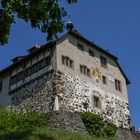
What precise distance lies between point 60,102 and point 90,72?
6531mm

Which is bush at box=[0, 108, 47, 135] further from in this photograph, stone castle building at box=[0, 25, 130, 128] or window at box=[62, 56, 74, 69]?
window at box=[62, 56, 74, 69]

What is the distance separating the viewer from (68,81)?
37469 mm

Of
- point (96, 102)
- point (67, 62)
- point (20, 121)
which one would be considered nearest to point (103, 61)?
point (96, 102)

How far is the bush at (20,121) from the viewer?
1224 inches

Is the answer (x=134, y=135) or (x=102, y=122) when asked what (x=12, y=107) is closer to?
(x=102, y=122)

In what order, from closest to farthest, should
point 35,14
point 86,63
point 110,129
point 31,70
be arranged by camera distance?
point 35,14 < point 110,129 < point 31,70 < point 86,63

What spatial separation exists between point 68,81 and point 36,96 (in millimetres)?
3292

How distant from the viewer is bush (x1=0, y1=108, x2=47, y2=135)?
3109cm

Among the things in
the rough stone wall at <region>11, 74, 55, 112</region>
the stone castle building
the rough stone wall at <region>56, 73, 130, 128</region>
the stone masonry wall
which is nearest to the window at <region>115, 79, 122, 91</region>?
the stone castle building

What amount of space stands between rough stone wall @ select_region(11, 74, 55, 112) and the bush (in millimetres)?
2513

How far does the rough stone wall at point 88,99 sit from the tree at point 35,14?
19942 mm

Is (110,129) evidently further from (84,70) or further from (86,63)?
(86,63)

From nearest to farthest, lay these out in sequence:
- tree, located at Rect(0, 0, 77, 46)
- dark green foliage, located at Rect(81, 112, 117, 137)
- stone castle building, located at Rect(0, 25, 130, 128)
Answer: tree, located at Rect(0, 0, 77, 46), dark green foliage, located at Rect(81, 112, 117, 137), stone castle building, located at Rect(0, 25, 130, 128)

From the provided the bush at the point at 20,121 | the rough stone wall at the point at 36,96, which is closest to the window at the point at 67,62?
the rough stone wall at the point at 36,96
